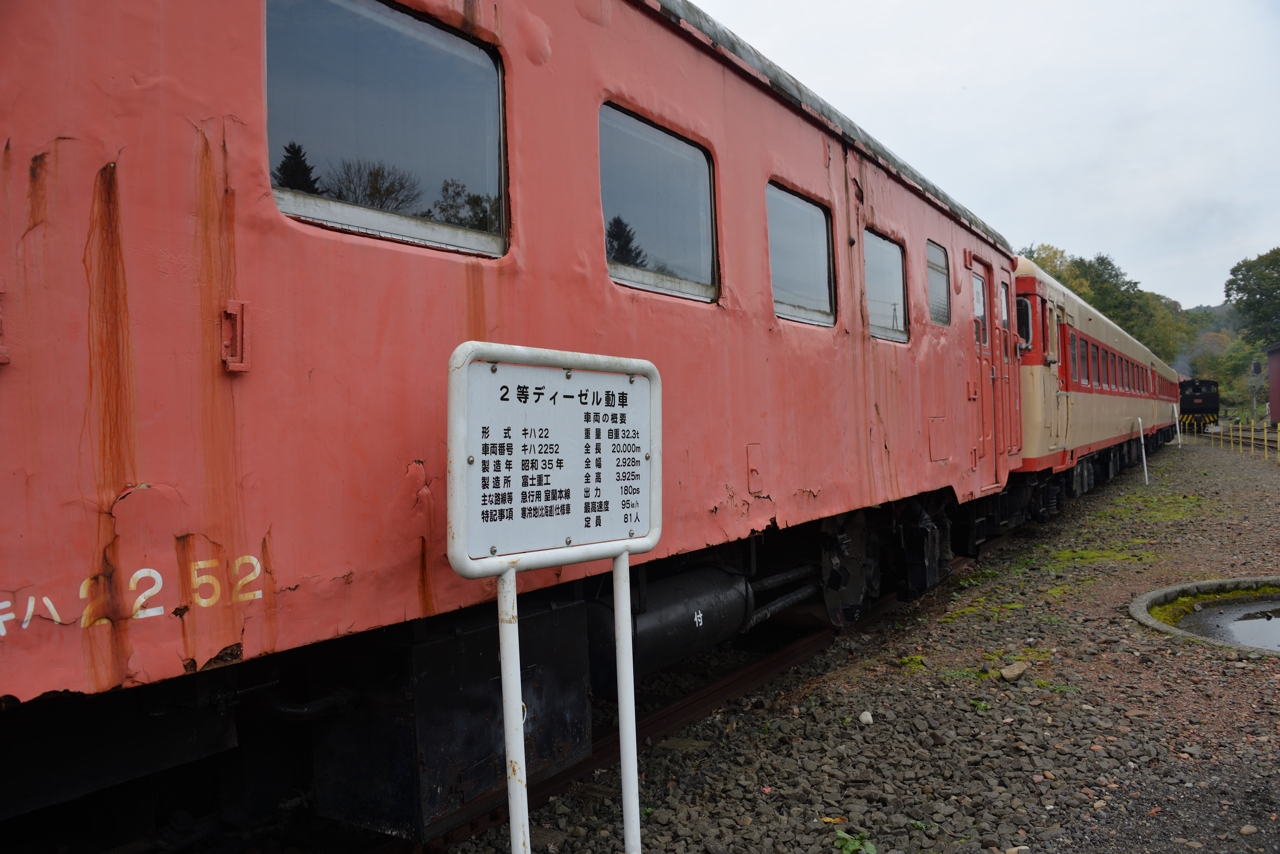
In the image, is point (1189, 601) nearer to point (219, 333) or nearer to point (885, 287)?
point (885, 287)

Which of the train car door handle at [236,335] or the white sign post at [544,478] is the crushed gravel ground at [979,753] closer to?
the white sign post at [544,478]

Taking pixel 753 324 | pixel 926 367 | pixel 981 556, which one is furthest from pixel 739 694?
pixel 981 556

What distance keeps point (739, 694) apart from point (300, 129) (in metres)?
3.80

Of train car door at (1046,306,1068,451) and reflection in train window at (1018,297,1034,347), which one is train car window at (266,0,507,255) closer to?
reflection in train window at (1018,297,1034,347)

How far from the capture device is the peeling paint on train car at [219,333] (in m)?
1.59

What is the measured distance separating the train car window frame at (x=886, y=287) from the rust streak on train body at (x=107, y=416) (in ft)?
13.2

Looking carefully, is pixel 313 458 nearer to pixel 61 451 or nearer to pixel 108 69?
pixel 61 451

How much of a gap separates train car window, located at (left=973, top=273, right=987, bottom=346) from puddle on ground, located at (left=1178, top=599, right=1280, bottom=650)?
2642 millimetres

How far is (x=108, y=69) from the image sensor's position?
5.55 ft

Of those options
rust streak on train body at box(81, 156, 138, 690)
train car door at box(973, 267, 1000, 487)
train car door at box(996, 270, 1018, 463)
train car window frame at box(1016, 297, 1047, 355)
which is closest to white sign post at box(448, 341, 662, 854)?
rust streak on train body at box(81, 156, 138, 690)

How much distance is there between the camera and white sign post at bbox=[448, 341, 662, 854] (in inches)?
81.1

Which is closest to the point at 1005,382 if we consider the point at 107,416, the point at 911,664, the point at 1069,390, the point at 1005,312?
the point at 1005,312

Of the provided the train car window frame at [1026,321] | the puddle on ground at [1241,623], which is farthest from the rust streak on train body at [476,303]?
the train car window frame at [1026,321]

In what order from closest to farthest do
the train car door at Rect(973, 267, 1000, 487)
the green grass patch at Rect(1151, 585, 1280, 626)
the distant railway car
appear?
the green grass patch at Rect(1151, 585, 1280, 626), the train car door at Rect(973, 267, 1000, 487), the distant railway car
